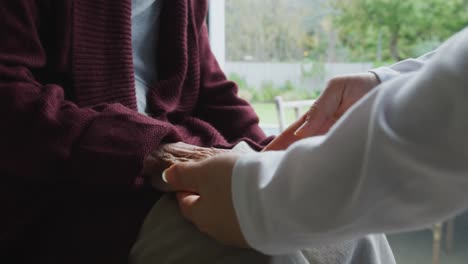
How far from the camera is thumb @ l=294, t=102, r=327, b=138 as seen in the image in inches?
26.5

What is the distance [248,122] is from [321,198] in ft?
1.77

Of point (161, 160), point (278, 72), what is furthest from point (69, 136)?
point (278, 72)

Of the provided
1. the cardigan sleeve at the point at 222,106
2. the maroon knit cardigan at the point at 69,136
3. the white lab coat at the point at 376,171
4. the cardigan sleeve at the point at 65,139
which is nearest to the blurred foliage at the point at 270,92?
the cardigan sleeve at the point at 222,106

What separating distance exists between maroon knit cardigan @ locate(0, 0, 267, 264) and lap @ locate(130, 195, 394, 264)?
3 centimetres

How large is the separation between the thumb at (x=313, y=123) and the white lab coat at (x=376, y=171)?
0.68 ft

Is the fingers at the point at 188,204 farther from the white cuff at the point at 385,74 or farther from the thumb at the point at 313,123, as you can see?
the white cuff at the point at 385,74

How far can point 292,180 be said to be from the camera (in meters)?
0.44

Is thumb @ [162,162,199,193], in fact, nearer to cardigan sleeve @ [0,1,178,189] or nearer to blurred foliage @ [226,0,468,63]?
cardigan sleeve @ [0,1,178,189]

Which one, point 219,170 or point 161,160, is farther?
point 161,160

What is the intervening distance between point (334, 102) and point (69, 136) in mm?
380

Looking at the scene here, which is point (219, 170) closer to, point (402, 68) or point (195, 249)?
point (195, 249)

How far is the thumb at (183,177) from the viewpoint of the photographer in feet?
1.79

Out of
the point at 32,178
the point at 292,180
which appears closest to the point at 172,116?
the point at 32,178

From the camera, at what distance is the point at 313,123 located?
0.68 meters
